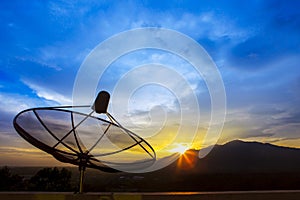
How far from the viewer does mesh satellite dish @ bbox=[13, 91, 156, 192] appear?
3.89m

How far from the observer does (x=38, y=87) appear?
696 cm

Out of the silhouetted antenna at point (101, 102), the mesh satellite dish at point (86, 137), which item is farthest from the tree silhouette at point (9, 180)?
the silhouetted antenna at point (101, 102)

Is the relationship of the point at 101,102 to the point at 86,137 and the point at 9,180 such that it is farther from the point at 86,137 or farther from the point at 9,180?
the point at 9,180

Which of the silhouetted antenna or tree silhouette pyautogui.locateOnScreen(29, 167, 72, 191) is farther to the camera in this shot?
tree silhouette pyautogui.locateOnScreen(29, 167, 72, 191)

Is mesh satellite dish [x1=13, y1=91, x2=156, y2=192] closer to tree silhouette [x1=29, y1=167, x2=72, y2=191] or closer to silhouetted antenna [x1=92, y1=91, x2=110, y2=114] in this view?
silhouetted antenna [x1=92, y1=91, x2=110, y2=114]

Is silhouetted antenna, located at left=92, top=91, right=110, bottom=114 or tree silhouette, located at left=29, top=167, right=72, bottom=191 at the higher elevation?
silhouetted antenna, located at left=92, top=91, right=110, bottom=114

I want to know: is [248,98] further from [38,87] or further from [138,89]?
[38,87]

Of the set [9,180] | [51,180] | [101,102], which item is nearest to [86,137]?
[51,180]

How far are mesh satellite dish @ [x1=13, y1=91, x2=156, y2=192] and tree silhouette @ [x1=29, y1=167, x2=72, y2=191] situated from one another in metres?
0.85

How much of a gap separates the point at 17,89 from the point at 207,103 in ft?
15.1

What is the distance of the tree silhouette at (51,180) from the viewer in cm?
505

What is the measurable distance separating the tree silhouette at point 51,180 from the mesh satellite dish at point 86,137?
33.6 inches

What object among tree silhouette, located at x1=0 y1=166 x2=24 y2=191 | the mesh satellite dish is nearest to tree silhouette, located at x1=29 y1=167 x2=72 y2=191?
tree silhouette, located at x1=0 y1=166 x2=24 y2=191

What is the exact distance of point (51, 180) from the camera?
5.32 m
